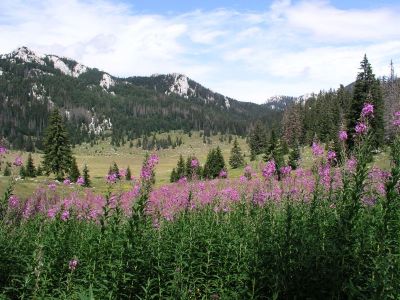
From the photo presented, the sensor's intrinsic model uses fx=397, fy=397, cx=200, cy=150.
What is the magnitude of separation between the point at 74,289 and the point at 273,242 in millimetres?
3674

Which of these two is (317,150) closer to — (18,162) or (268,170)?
(268,170)

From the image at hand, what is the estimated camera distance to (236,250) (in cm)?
759

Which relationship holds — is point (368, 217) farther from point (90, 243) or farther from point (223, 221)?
point (90, 243)

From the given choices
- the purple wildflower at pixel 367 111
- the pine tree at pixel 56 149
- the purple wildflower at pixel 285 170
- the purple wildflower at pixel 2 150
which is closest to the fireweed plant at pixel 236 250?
the purple wildflower at pixel 367 111

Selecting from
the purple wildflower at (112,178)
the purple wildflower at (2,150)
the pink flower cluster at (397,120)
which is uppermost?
the pink flower cluster at (397,120)

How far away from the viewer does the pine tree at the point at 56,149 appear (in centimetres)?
5600

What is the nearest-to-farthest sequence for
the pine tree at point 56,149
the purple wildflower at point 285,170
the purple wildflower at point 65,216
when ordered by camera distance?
the purple wildflower at point 65,216 < the purple wildflower at point 285,170 < the pine tree at point 56,149

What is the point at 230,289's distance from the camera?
703 cm

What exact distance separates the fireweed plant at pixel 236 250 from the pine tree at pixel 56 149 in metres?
48.5

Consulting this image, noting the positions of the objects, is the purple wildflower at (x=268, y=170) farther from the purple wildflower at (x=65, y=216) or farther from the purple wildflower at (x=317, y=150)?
the purple wildflower at (x=65, y=216)

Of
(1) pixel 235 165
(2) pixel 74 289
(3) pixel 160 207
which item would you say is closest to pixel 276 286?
(2) pixel 74 289

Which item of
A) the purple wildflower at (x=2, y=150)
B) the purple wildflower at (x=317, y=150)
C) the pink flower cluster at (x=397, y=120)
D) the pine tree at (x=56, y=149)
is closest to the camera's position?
the pink flower cluster at (x=397, y=120)

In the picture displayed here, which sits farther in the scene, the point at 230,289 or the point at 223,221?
the point at 223,221

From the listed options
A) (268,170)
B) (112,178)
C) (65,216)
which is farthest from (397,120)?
(65,216)
